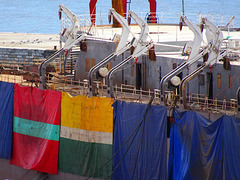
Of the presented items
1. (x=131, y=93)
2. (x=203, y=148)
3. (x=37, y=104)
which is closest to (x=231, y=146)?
(x=203, y=148)

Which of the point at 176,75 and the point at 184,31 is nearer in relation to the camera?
the point at 176,75

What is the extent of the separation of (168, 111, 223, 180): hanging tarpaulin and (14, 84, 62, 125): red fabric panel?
28.6 feet

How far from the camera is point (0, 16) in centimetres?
16938

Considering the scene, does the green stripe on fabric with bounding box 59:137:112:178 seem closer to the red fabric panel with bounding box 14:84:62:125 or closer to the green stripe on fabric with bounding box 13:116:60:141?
the green stripe on fabric with bounding box 13:116:60:141

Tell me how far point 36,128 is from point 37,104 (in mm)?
1585

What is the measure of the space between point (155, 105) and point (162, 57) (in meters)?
4.44

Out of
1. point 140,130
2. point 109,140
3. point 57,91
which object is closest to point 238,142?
point 140,130

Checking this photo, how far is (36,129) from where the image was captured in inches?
1483

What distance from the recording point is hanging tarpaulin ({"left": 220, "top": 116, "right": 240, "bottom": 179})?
94.4 ft

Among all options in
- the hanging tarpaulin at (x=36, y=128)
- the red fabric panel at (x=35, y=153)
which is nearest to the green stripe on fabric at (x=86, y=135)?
the hanging tarpaulin at (x=36, y=128)

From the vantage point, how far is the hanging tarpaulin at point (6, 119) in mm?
39188

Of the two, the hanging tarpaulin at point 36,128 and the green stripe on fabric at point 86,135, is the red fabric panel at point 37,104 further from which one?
the green stripe on fabric at point 86,135

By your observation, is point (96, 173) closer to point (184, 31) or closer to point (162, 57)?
point (162, 57)

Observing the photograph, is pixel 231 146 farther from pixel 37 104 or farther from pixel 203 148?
pixel 37 104
